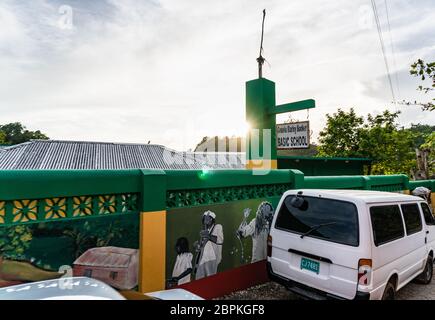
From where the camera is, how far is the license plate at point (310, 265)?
4020 mm

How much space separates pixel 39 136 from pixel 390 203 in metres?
72.7

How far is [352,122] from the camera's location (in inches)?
856

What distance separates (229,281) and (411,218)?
11.7ft

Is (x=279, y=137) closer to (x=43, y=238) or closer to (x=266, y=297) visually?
(x=266, y=297)

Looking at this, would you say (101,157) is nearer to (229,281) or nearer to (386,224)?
(229,281)

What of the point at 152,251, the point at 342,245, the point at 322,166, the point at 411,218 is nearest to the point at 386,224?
the point at 342,245

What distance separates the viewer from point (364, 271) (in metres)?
3.62

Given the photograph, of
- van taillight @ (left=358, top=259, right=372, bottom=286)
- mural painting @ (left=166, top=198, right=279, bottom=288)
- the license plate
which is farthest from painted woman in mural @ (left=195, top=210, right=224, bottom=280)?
van taillight @ (left=358, top=259, right=372, bottom=286)

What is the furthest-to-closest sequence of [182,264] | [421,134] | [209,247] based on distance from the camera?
[421,134] < [209,247] < [182,264]

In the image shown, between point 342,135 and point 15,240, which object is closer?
point 15,240

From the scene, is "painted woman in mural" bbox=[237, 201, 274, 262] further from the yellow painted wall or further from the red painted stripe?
the yellow painted wall

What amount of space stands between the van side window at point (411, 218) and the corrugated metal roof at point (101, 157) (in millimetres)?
15559

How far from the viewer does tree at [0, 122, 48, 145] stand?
205 feet

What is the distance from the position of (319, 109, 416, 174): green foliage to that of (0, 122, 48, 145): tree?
6346cm
